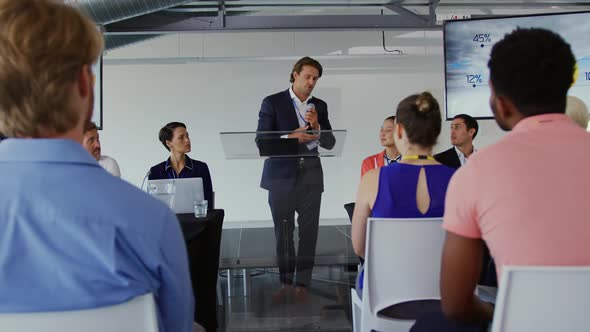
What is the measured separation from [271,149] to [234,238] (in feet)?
3.08

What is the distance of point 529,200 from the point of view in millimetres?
1034

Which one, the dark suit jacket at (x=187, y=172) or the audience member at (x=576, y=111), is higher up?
the audience member at (x=576, y=111)

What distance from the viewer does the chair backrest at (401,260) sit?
170 centimetres

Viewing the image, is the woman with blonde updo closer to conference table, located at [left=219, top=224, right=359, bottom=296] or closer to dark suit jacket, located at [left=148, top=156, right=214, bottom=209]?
conference table, located at [left=219, top=224, right=359, bottom=296]

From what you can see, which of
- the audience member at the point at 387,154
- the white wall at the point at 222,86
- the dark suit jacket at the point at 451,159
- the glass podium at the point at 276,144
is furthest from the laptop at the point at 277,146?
the white wall at the point at 222,86

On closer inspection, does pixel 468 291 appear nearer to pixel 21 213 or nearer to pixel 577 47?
pixel 21 213

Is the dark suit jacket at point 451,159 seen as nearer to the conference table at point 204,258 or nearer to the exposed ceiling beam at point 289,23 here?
the conference table at point 204,258

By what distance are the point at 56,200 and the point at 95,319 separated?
0.64ft

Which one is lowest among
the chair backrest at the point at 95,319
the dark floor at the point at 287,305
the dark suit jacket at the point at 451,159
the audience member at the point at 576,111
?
the dark floor at the point at 287,305

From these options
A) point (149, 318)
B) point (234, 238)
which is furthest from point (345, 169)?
point (149, 318)

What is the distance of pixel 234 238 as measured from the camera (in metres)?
3.91

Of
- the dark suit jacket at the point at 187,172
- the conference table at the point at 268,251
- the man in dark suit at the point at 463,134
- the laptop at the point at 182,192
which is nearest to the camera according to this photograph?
the laptop at the point at 182,192

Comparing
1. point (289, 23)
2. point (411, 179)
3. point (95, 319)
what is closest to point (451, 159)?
point (411, 179)

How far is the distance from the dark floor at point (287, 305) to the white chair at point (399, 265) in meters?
1.19
